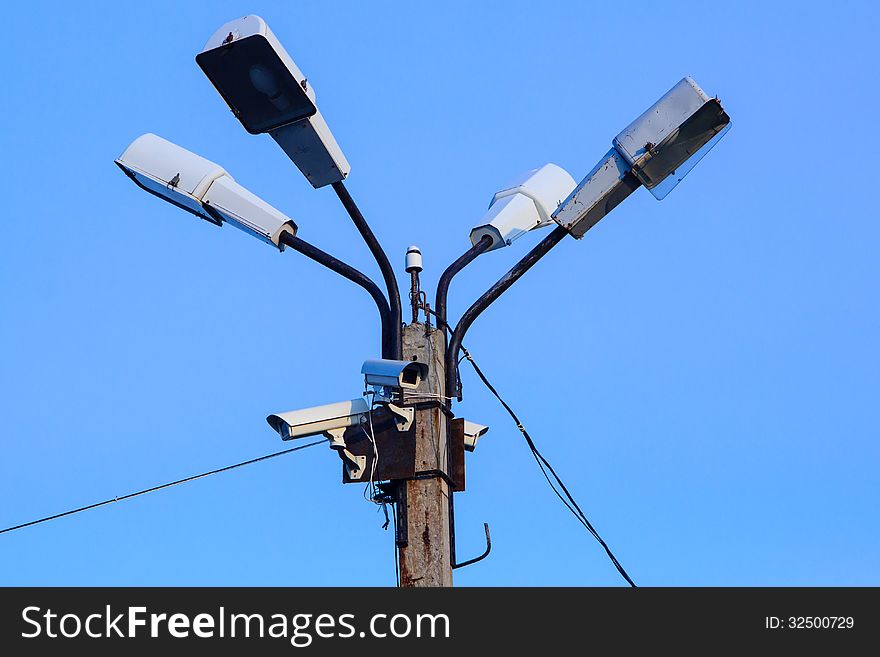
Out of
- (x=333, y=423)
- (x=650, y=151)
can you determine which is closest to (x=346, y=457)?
(x=333, y=423)

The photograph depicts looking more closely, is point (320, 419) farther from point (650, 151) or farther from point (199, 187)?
point (650, 151)

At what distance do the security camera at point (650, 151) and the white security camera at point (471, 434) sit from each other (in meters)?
1.33

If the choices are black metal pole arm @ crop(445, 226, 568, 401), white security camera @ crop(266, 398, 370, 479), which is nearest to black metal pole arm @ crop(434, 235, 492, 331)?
black metal pole arm @ crop(445, 226, 568, 401)

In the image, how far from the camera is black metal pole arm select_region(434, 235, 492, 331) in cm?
852

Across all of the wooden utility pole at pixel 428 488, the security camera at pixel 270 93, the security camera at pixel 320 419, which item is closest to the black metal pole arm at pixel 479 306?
the wooden utility pole at pixel 428 488

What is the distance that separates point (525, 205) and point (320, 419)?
7.85ft

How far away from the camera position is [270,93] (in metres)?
8.32

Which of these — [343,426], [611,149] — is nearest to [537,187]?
[611,149]

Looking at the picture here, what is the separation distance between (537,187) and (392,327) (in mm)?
2019

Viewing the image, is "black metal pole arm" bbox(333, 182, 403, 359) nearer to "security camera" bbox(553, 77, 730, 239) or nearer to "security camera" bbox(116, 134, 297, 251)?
"security camera" bbox(116, 134, 297, 251)

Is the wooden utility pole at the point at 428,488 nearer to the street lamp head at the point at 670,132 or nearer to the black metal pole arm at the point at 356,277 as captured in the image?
the black metal pole arm at the point at 356,277
